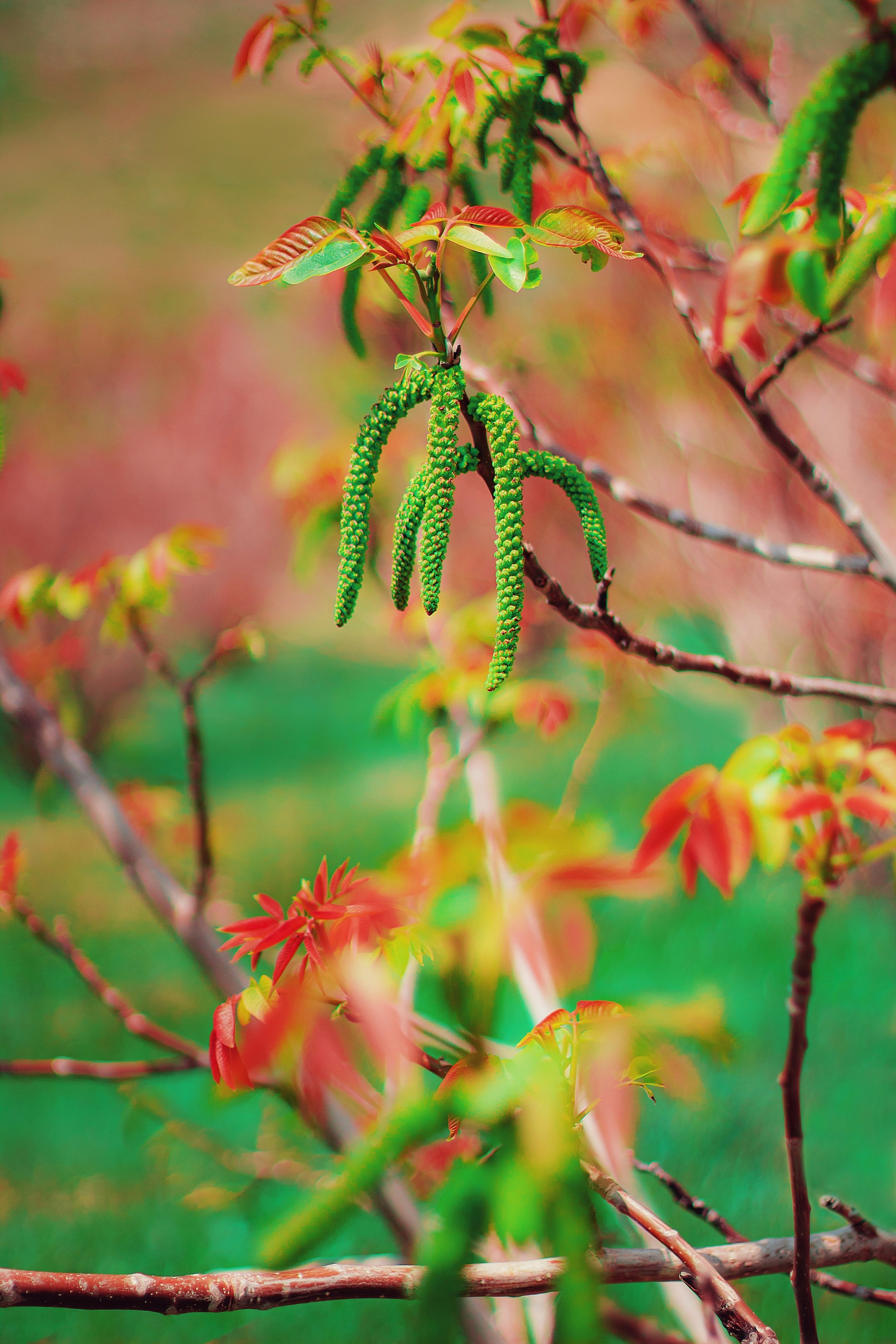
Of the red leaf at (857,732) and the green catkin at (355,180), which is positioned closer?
the green catkin at (355,180)

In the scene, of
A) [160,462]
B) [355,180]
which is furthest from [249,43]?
[160,462]

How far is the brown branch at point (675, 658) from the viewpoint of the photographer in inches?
20.2

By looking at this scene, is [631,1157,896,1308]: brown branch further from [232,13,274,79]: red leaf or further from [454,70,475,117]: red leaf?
[232,13,274,79]: red leaf

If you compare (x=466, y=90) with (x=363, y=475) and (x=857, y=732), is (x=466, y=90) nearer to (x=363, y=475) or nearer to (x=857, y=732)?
(x=363, y=475)

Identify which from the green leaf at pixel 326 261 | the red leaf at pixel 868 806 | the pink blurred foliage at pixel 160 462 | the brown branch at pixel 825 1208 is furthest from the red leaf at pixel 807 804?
the pink blurred foliage at pixel 160 462

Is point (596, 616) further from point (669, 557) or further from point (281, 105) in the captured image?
point (281, 105)

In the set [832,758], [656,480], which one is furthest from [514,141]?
[656,480]

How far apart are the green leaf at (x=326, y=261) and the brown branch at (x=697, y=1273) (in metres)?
0.44

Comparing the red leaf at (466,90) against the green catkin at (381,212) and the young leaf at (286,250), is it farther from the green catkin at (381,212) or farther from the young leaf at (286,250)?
the young leaf at (286,250)

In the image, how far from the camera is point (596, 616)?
546 mm

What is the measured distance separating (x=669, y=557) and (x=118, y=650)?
2315 millimetres

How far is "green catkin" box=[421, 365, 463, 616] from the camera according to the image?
14.2 inches

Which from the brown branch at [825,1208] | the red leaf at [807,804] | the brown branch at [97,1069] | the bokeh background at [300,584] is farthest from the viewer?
the bokeh background at [300,584]

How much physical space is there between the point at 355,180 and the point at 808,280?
0.37 meters
